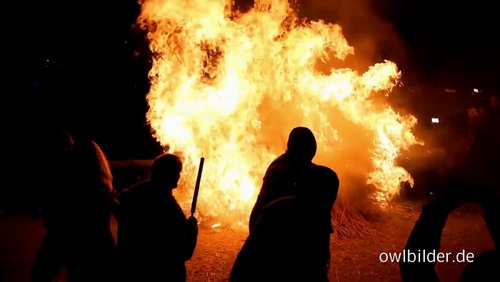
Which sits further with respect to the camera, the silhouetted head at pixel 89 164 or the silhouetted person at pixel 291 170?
the silhouetted person at pixel 291 170

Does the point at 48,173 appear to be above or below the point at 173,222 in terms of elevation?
above

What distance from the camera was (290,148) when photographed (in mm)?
4383

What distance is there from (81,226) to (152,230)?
1235 millimetres

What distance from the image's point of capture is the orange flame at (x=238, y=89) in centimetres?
823

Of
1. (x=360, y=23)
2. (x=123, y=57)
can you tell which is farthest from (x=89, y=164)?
(x=123, y=57)

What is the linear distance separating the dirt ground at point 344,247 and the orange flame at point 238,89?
1480 mm

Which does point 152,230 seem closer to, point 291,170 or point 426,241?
point 291,170

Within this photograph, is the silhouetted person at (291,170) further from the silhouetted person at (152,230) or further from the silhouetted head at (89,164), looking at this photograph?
the silhouetted head at (89,164)

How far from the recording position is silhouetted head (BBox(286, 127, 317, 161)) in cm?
430

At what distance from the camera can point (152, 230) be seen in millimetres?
2986

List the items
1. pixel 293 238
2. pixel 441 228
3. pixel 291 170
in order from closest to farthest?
pixel 441 228 → pixel 293 238 → pixel 291 170

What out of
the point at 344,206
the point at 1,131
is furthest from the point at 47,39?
the point at 344,206

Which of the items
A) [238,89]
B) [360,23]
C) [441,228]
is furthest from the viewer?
[360,23]

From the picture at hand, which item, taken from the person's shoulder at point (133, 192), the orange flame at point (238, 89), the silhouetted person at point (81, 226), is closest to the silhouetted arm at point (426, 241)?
the person's shoulder at point (133, 192)
